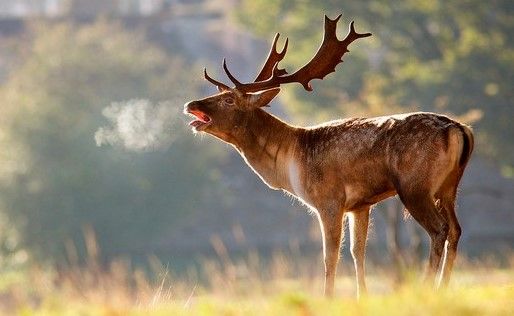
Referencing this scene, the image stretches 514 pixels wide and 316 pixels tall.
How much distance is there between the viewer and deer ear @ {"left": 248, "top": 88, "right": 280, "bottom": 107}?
13.2m

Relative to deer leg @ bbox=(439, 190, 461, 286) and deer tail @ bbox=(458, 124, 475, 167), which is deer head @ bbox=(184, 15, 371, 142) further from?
deer leg @ bbox=(439, 190, 461, 286)

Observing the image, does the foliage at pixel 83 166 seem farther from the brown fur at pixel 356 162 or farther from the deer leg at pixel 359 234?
the deer leg at pixel 359 234

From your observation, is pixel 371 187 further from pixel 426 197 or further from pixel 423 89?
pixel 423 89

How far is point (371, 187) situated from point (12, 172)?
4711 cm

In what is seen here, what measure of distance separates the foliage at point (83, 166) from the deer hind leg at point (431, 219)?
42.3 meters

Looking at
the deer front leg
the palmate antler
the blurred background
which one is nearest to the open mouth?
Answer: the palmate antler

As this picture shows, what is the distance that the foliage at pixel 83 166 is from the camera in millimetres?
57438

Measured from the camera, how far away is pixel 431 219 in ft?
38.9

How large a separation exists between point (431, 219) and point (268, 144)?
212 centimetres

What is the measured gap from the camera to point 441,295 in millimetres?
9664

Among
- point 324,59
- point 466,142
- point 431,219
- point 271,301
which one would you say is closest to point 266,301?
point 271,301

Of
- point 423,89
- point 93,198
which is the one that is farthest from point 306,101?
point 93,198

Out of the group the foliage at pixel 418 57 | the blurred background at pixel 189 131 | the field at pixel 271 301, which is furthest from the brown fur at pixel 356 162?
the foliage at pixel 418 57

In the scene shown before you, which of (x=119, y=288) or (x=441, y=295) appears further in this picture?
(x=119, y=288)
